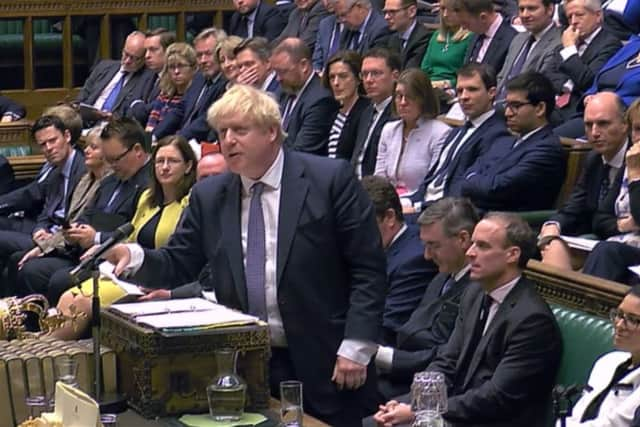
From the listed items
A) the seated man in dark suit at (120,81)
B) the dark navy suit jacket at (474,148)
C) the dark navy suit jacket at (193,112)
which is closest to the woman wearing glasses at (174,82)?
the dark navy suit jacket at (193,112)

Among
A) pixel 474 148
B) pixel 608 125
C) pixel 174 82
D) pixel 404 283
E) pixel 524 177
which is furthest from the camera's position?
pixel 174 82

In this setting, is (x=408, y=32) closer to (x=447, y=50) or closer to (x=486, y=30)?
(x=447, y=50)

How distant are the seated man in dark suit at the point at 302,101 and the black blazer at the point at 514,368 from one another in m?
3.35

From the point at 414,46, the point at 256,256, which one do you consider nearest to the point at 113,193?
the point at 414,46

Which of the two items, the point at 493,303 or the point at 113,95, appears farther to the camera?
the point at 113,95

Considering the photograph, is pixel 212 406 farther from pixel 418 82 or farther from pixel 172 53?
pixel 172 53

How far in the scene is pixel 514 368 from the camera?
4.70 metres

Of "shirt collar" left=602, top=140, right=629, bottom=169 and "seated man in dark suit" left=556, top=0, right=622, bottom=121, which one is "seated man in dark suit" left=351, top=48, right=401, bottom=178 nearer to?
"seated man in dark suit" left=556, top=0, right=622, bottom=121

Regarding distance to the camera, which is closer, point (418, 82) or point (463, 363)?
point (463, 363)

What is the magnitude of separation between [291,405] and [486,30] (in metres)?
4.68

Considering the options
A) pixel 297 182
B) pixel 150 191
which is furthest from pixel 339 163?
pixel 150 191

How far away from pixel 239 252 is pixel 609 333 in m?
1.20

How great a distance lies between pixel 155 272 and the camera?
4.38 metres

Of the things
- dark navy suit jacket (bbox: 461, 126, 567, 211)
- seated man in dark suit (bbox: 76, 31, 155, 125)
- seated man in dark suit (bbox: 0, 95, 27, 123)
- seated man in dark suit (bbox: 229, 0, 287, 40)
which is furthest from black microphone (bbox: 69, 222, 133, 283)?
seated man in dark suit (bbox: 229, 0, 287, 40)
